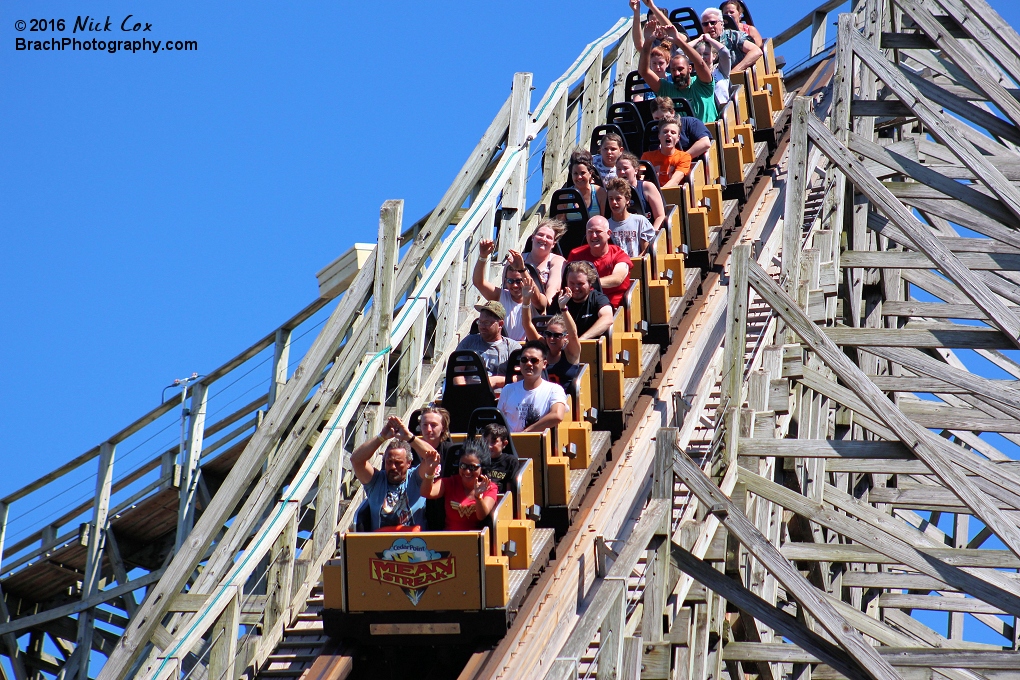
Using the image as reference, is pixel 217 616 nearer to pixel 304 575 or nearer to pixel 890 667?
pixel 304 575

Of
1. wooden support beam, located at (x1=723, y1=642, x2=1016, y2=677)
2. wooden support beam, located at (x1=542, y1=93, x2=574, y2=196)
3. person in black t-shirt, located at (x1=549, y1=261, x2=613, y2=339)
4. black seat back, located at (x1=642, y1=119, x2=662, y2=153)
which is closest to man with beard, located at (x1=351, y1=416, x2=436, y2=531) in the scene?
person in black t-shirt, located at (x1=549, y1=261, x2=613, y2=339)

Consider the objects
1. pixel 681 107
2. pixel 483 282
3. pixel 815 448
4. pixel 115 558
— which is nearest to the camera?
pixel 815 448

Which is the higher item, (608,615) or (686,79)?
(686,79)

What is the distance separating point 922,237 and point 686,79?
3.63m

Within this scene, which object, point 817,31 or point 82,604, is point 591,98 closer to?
point 817,31

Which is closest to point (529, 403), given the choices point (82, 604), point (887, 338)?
point (887, 338)

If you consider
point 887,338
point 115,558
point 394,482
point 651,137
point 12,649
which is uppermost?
point 651,137

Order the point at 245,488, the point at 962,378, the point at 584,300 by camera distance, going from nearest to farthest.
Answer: the point at 962,378
the point at 245,488
the point at 584,300

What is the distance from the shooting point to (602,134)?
11.8 metres

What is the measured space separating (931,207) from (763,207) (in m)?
1.76

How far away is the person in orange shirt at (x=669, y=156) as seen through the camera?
36.8ft

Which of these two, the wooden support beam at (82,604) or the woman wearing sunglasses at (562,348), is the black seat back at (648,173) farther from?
→ the wooden support beam at (82,604)

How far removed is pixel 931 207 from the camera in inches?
414

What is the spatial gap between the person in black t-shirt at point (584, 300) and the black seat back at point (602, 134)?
2290mm
